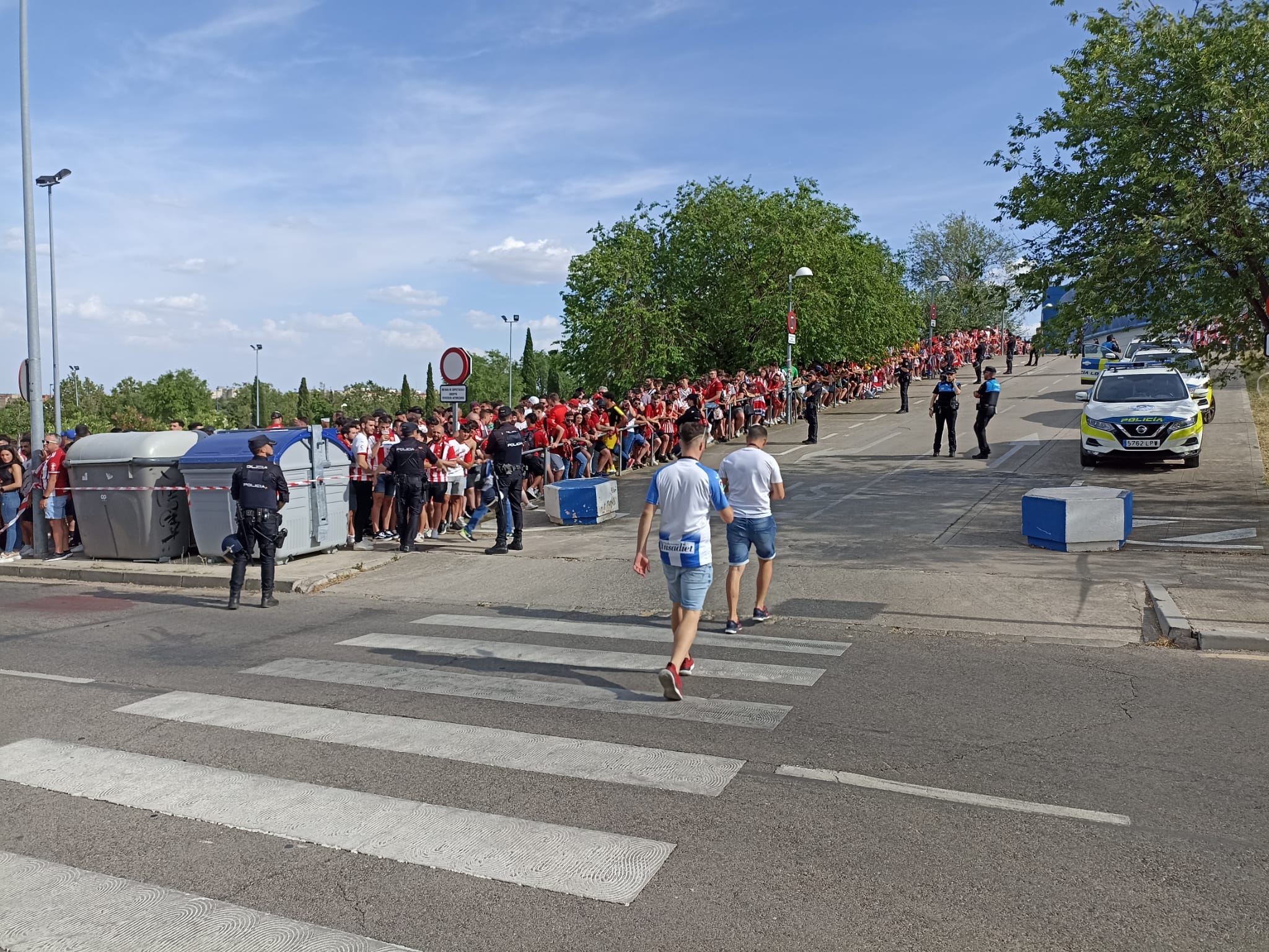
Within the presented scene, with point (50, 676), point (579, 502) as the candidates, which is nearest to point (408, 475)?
point (579, 502)

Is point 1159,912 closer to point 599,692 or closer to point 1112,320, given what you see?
point 599,692

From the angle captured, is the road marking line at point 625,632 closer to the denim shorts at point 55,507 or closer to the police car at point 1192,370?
the denim shorts at point 55,507

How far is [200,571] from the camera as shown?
12828 mm

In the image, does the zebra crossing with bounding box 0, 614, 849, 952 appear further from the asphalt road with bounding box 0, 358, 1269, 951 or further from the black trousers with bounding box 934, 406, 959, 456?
the black trousers with bounding box 934, 406, 959, 456

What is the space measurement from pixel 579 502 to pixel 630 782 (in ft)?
35.6

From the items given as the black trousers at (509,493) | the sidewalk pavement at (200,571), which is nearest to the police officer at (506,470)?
the black trousers at (509,493)

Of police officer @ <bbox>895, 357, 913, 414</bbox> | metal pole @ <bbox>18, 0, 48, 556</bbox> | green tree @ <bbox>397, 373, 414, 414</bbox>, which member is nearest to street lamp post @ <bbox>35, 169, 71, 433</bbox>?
metal pole @ <bbox>18, 0, 48, 556</bbox>

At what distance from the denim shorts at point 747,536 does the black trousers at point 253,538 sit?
5180 millimetres

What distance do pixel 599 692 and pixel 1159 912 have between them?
3.90m

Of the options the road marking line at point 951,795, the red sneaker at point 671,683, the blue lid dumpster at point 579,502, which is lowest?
the road marking line at point 951,795

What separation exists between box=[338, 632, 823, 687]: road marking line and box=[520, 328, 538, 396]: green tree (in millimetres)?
112998

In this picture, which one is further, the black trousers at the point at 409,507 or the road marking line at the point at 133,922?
the black trousers at the point at 409,507

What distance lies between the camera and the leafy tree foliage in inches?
1335

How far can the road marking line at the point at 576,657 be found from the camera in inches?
289
